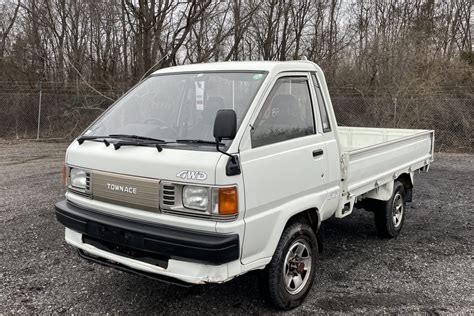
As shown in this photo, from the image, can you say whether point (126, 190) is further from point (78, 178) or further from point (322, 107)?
point (322, 107)

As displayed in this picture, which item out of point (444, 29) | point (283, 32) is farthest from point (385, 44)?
point (283, 32)

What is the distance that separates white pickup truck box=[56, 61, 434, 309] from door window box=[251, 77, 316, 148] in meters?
0.01

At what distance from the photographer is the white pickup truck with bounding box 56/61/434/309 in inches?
121

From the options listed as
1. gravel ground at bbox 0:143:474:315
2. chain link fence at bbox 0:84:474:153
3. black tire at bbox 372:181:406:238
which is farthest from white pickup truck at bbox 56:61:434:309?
chain link fence at bbox 0:84:474:153

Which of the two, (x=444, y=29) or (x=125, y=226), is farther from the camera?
(x=444, y=29)

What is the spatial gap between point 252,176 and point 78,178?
62.1 inches

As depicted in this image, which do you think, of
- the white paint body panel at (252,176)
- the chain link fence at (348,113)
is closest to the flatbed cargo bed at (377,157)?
the white paint body panel at (252,176)

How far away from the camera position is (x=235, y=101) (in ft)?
11.8

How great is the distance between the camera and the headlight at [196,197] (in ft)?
10.0

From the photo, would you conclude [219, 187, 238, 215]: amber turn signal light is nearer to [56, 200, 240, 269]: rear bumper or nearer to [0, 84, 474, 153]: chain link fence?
[56, 200, 240, 269]: rear bumper

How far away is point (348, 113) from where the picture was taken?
15781 millimetres

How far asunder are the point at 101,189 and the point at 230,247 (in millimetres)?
1218

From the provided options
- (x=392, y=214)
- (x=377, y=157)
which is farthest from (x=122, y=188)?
(x=392, y=214)

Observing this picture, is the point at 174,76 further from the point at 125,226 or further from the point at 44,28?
the point at 44,28
